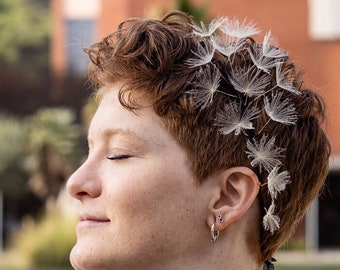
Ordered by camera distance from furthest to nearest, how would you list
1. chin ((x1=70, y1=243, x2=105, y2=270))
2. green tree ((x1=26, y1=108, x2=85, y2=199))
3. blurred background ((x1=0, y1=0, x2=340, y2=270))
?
green tree ((x1=26, y1=108, x2=85, y2=199)) → blurred background ((x1=0, y1=0, x2=340, y2=270)) → chin ((x1=70, y1=243, x2=105, y2=270))

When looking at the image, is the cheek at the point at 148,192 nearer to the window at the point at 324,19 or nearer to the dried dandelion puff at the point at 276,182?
the dried dandelion puff at the point at 276,182

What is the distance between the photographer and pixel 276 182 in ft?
7.12

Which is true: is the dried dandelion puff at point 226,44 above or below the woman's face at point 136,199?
above

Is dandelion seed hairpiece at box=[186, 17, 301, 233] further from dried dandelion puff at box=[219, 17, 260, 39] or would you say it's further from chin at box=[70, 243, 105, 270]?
chin at box=[70, 243, 105, 270]

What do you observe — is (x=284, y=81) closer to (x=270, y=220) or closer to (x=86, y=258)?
(x=270, y=220)

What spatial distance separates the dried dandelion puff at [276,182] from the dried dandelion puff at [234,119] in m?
0.11

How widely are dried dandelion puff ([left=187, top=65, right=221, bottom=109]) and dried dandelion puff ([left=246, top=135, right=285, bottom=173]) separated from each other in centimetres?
13

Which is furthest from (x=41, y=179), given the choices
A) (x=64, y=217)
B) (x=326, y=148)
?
(x=326, y=148)

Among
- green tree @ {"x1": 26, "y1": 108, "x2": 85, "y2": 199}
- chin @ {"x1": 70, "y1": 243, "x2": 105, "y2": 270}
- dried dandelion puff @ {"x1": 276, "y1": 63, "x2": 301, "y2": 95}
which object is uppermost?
green tree @ {"x1": 26, "y1": 108, "x2": 85, "y2": 199}

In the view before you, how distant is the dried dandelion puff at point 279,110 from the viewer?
2.17 meters

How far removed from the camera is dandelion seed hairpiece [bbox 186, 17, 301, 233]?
2129mm

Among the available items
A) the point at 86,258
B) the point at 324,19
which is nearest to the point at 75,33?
the point at 324,19

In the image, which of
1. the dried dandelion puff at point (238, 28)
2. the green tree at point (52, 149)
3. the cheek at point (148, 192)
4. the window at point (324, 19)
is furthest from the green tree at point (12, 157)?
the cheek at point (148, 192)

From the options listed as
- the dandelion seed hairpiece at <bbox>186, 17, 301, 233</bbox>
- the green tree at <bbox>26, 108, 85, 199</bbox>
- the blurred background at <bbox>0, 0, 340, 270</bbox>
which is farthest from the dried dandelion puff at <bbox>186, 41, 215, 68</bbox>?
the green tree at <bbox>26, 108, 85, 199</bbox>
